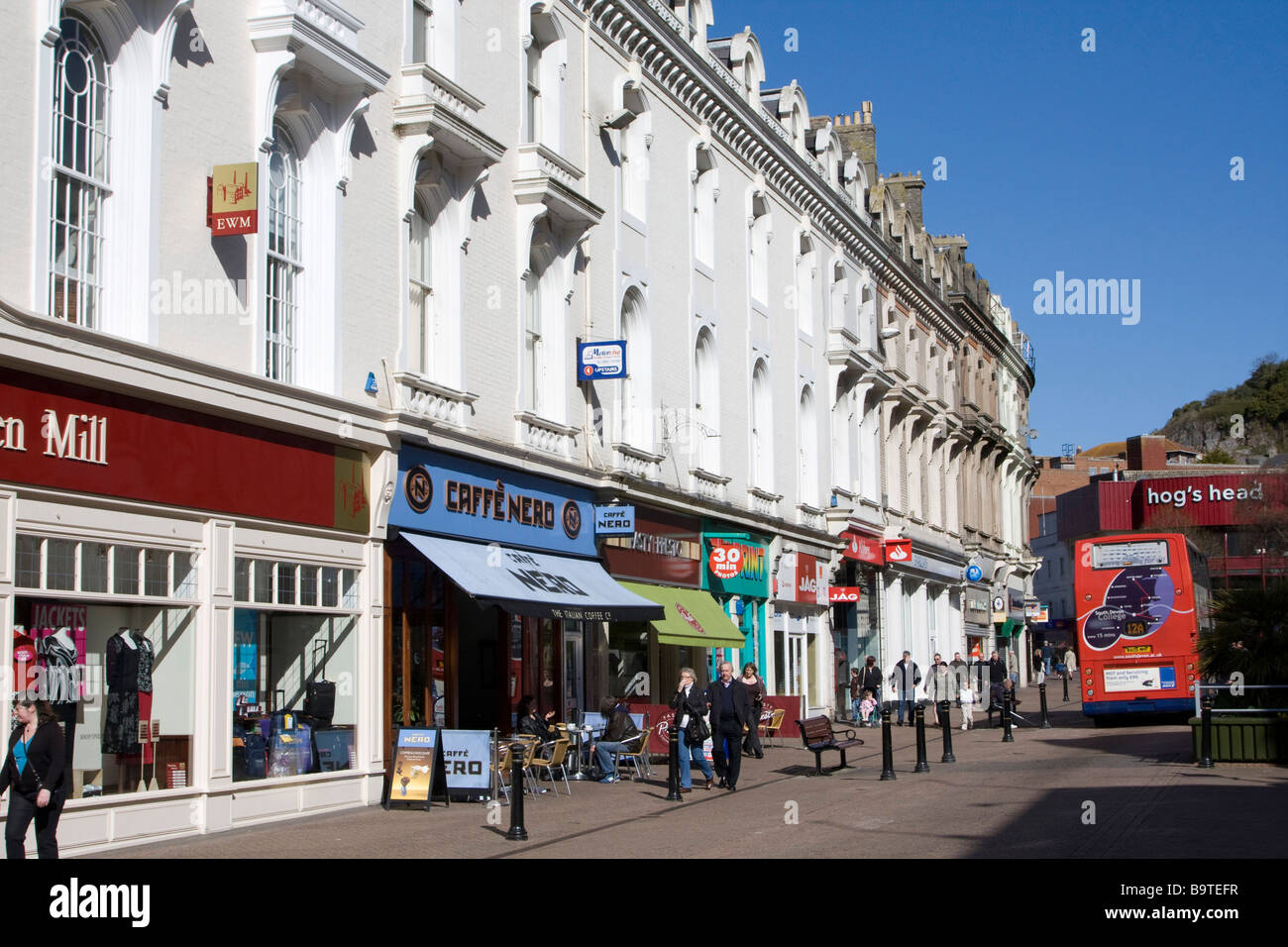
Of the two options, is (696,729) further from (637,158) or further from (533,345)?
(637,158)

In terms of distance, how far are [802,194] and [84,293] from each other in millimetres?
25328

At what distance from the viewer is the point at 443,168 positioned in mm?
20625

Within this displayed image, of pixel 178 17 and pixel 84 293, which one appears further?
pixel 178 17

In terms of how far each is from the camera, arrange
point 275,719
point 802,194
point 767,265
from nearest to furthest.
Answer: point 275,719 → point 767,265 → point 802,194

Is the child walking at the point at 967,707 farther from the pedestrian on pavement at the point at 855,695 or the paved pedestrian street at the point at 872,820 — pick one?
the paved pedestrian street at the point at 872,820

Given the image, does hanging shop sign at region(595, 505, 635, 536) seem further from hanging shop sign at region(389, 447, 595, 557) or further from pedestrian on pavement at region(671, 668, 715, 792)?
pedestrian on pavement at region(671, 668, 715, 792)

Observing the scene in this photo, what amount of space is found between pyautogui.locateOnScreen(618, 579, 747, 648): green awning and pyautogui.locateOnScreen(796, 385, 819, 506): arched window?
7793mm

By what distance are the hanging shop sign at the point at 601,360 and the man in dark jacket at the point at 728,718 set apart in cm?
550

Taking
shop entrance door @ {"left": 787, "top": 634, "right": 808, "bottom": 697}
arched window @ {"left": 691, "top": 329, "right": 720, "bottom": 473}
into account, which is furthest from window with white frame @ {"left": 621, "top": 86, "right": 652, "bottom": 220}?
shop entrance door @ {"left": 787, "top": 634, "right": 808, "bottom": 697}

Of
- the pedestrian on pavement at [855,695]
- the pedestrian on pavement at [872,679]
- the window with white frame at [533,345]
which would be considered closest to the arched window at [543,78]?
the window with white frame at [533,345]

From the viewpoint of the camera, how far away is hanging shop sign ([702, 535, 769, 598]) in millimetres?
29828
